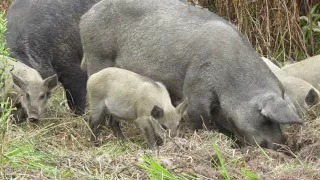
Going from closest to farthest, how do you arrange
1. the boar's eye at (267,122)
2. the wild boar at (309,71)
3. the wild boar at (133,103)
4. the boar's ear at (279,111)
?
the boar's ear at (279,111), the boar's eye at (267,122), the wild boar at (133,103), the wild boar at (309,71)

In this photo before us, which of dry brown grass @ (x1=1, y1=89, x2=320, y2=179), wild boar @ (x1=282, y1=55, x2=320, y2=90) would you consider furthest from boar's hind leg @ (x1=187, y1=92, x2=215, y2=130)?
wild boar @ (x1=282, y1=55, x2=320, y2=90)

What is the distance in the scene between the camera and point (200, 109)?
7754 millimetres

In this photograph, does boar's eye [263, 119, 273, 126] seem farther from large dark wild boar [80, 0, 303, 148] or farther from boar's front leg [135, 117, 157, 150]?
boar's front leg [135, 117, 157, 150]

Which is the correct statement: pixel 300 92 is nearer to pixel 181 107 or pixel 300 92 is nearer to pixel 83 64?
pixel 181 107

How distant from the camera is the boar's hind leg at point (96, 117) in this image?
8.12m

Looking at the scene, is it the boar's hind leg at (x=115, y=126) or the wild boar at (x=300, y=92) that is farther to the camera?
the boar's hind leg at (x=115, y=126)

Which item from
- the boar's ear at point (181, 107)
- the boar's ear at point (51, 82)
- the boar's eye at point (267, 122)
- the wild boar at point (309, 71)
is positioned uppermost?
the boar's ear at point (181, 107)

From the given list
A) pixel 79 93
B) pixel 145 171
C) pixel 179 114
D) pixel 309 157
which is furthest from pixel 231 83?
pixel 79 93

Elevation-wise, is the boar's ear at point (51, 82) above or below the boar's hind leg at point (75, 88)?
above

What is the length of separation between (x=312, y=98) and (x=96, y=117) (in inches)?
86.8

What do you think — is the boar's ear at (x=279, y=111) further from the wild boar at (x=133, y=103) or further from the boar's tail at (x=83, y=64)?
the boar's tail at (x=83, y=64)

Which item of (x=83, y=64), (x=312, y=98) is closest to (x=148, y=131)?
(x=312, y=98)

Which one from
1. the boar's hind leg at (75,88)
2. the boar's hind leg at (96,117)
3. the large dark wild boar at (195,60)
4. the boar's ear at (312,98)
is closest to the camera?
the large dark wild boar at (195,60)

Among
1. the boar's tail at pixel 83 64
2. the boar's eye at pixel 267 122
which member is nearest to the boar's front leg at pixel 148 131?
the boar's eye at pixel 267 122
